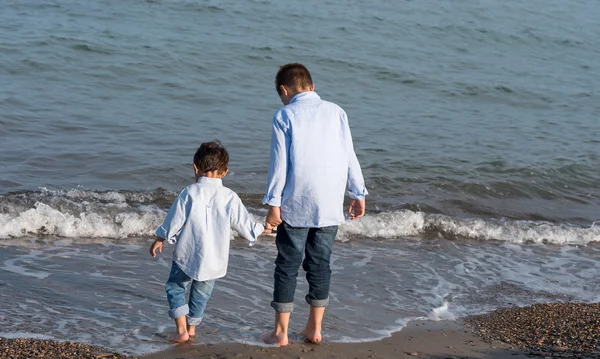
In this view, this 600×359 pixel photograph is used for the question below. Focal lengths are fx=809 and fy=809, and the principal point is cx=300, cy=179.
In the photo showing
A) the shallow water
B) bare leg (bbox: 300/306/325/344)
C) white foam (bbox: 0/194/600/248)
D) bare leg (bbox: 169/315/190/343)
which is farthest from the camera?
white foam (bbox: 0/194/600/248)

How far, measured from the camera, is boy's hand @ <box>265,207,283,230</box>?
15.2 feet

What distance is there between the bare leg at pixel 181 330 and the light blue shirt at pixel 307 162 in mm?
888

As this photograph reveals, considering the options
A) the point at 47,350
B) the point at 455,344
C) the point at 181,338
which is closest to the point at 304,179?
the point at 181,338

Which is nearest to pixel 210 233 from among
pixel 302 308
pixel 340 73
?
pixel 302 308

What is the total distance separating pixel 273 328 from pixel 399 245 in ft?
9.78

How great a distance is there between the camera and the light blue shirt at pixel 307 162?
463 cm

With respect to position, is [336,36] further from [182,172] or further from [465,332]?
[465,332]

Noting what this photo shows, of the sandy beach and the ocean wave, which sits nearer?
the sandy beach

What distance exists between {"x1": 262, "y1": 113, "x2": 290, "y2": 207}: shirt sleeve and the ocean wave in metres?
3.46

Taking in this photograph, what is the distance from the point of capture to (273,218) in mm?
4645

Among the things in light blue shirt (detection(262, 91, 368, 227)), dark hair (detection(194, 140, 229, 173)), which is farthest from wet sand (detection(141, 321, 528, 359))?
dark hair (detection(194, 140, 229, 173))

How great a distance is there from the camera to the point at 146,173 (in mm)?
9695

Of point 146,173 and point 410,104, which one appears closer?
point 146,173

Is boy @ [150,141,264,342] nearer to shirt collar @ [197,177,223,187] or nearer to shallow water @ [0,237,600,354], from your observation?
shirt collar @ [197,177,223,187]
